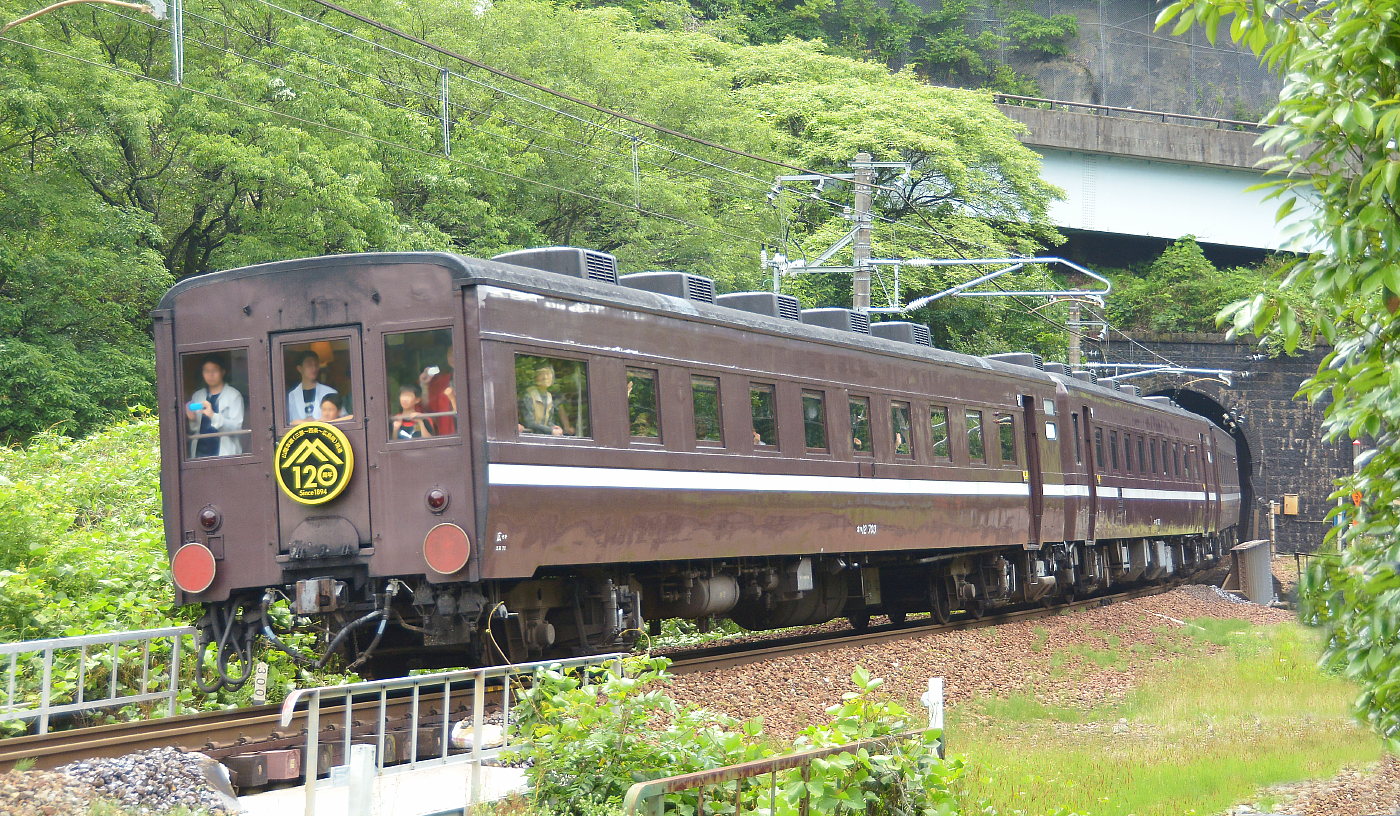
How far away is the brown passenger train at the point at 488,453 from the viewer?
9.98 m

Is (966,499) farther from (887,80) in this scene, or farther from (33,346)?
(887,80)

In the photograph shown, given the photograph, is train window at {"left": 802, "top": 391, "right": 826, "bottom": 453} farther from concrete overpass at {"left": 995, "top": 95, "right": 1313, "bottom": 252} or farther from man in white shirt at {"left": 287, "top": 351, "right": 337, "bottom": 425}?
concrete overpass at {"left": 995, "top": 95, "right": 1313, "bottom": 252}

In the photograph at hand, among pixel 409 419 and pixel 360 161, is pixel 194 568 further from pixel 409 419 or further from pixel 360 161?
pixel 360 161

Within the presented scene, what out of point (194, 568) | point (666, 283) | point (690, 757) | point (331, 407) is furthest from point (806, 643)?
point (690, 757)

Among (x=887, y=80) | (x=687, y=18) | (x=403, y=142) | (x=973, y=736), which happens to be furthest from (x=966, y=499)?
(x=687, y=18)

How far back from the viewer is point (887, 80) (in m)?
46.4

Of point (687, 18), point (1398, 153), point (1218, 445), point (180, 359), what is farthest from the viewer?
point (687, 18)

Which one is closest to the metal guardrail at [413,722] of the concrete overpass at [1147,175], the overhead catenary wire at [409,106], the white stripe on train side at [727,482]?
the white stripe on train side at [727,482]

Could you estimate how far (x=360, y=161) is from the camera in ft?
82.8

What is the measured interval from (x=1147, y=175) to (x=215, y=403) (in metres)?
42.8

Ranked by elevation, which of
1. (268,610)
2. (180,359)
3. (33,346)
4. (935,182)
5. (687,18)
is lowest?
(268,610)

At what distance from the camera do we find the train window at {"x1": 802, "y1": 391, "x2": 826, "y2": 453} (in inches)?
545

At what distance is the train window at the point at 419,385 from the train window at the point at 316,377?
1.15ft

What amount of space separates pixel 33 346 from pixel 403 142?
8518 mm
